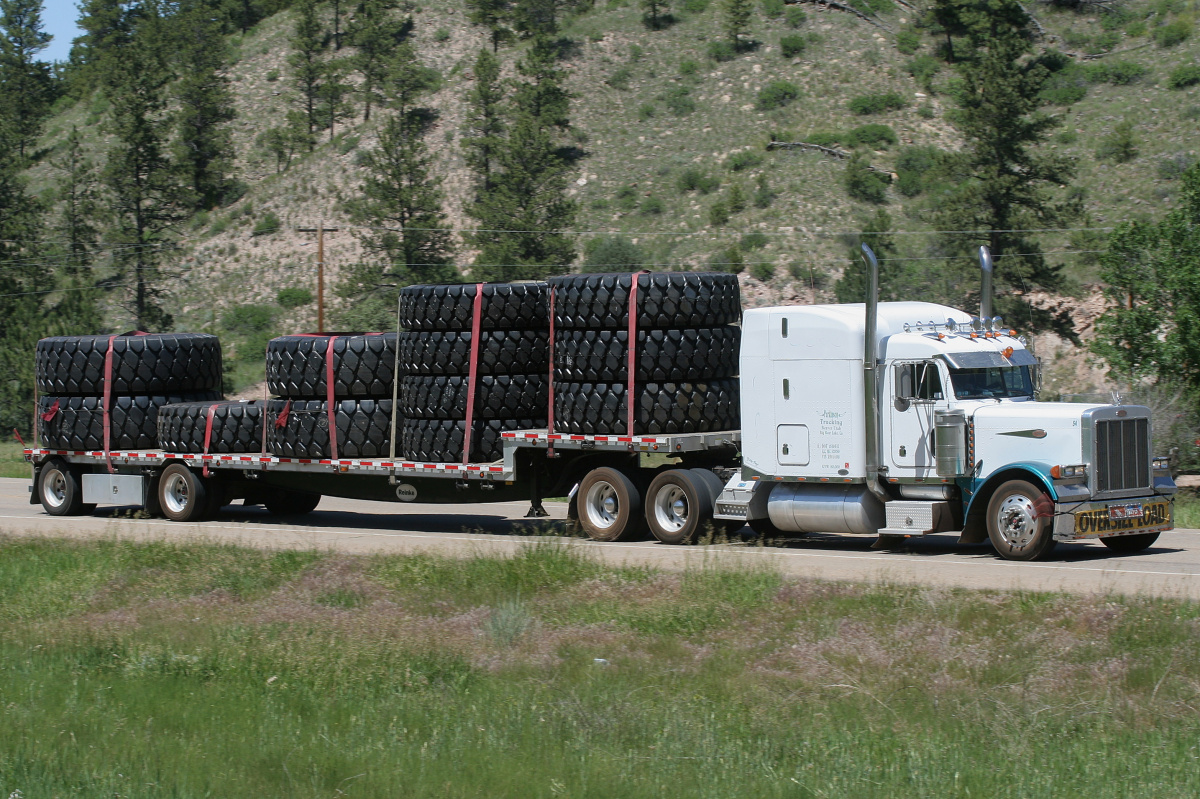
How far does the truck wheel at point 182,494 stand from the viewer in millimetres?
21453

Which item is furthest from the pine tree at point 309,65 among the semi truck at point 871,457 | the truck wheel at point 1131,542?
the truck wheel at point 1131,542

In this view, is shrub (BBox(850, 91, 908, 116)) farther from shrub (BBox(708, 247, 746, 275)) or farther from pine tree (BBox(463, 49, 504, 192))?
pine tree (BBox(463, 49, 504, 192))

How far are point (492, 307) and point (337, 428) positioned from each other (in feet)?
10.5

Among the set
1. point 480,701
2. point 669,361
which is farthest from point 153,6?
point 480,701

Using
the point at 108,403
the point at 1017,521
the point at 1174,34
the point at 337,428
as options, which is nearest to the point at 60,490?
the point at 108,403

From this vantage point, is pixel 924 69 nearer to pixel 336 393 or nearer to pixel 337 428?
pixel 336 393

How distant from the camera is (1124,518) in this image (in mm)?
14812

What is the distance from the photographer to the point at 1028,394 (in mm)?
16109

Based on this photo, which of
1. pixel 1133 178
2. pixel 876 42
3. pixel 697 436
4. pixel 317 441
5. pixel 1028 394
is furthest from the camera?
pixel 876 42

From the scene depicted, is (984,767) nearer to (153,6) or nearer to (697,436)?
(697,436)

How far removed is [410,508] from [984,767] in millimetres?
18487

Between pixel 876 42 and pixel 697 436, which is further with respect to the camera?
pixel 876 42

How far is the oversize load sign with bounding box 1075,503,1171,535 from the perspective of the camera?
14.3m

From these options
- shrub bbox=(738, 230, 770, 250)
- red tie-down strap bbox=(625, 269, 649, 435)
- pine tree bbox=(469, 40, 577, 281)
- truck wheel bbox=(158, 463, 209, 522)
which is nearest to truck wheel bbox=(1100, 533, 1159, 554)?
red tie-down strap bbox=(625, 269, 649, 435)
